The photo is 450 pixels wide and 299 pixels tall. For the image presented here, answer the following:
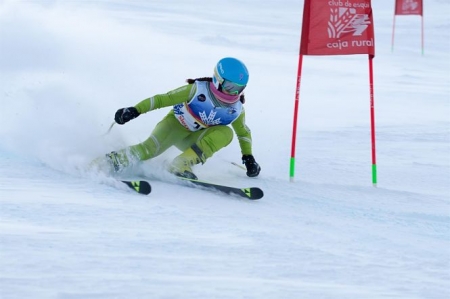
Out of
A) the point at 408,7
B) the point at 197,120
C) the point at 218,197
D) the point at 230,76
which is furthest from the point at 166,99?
the point at 408,7

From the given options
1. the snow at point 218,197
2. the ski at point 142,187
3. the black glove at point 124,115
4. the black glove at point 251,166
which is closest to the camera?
the snow at point 218,197

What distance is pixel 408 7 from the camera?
1900 cm

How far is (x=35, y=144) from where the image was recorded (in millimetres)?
5410

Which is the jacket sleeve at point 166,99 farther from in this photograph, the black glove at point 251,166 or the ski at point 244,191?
the ski at point 244,191

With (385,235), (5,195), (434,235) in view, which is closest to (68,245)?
(5,195)

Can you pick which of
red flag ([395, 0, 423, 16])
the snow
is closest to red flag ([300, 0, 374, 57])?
the snow

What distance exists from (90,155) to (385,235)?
215 centimetres

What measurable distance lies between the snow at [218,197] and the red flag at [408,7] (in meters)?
6.37

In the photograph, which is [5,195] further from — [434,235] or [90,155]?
[434,235]

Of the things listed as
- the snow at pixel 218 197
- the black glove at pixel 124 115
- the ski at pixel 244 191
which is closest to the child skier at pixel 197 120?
the black glove at pixel 124 115

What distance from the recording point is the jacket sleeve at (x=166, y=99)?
203 inches

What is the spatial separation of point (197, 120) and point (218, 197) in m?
0.99

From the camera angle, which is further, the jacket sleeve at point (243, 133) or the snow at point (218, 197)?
the jacket sleeve at point (243, 133)

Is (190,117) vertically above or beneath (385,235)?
above
